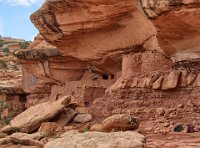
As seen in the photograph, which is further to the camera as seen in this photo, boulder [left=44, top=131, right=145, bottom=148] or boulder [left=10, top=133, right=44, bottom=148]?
boulder [left=10, top=133, right=44, bottom=148]

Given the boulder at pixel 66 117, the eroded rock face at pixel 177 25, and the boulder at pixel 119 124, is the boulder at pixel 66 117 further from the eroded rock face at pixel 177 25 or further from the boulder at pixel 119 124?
the eroded rock face at pixel 177 25

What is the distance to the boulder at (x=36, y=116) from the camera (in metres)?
12.1

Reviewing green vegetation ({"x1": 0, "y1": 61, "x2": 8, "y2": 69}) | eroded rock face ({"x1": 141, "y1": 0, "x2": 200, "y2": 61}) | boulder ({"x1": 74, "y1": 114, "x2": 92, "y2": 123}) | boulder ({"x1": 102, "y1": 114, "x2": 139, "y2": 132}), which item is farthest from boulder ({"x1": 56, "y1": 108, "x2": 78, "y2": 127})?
green vegetation ({"x1": 0, "y1": 61, "x2": 8, "y2": 69})

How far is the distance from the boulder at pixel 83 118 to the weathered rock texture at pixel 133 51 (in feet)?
0.74

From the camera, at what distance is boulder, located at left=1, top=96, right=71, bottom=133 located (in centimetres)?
1209

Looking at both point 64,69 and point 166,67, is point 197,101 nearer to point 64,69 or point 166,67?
point 166,67

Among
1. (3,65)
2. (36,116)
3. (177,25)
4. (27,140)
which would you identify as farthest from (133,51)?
(3,65)

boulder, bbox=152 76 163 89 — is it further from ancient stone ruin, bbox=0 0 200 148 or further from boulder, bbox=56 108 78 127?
boulder, bbox=56 108 78 127

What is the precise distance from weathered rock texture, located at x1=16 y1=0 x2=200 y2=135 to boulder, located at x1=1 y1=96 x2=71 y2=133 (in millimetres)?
918

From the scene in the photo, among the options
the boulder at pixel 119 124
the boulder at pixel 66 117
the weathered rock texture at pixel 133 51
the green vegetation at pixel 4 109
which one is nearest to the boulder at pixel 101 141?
the boulder at pixel 119 124

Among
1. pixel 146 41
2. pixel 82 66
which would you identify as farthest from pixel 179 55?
pixel 82 66

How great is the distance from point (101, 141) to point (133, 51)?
266 inches

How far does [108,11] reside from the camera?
38.3ft

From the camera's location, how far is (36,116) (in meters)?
12.6
